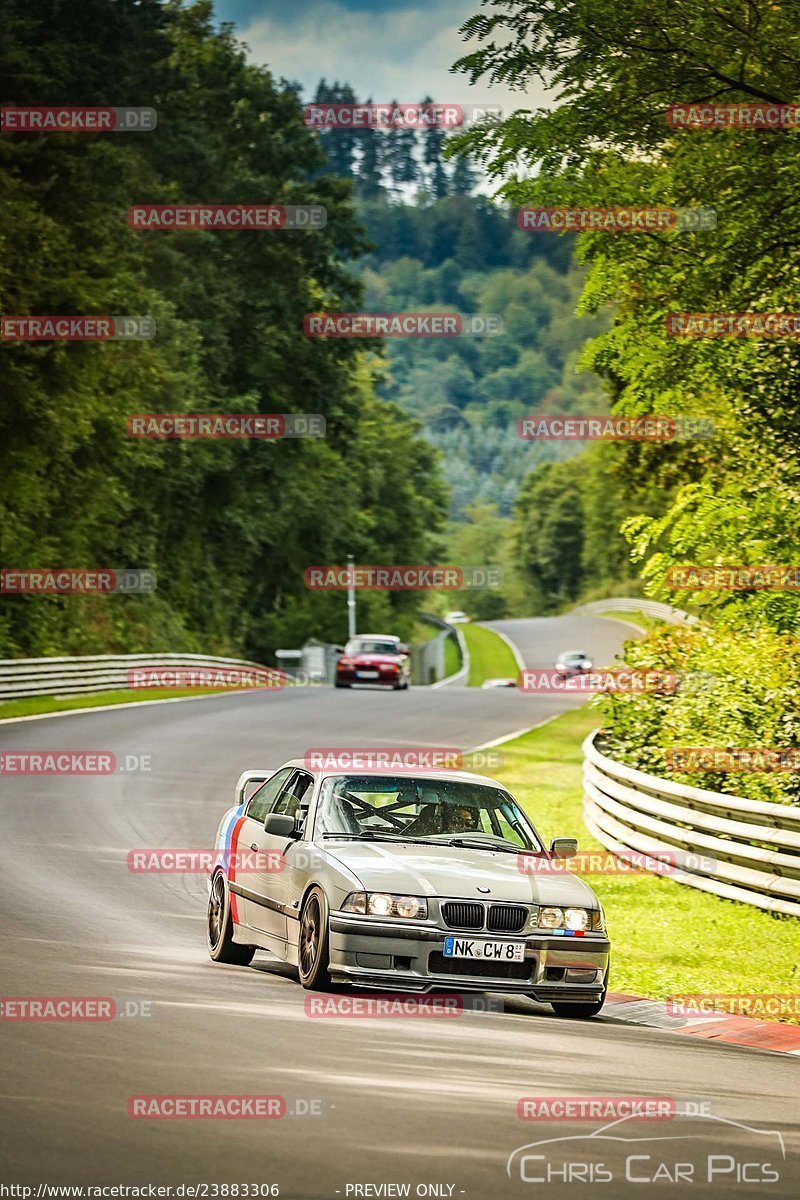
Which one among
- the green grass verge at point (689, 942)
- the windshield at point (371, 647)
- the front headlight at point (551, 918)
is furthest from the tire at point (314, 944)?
the windshield at point (371, 647)

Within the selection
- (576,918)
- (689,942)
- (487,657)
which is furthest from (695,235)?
(487,657)

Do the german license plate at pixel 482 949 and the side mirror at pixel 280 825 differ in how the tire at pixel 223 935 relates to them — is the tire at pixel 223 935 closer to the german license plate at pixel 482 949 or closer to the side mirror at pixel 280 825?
the side mirror at pixel 280 825

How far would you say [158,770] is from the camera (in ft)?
85.7

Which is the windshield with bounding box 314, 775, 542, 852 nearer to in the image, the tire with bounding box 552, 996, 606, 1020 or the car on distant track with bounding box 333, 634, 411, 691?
the tire with bounding box 552, 996, 606, 1020

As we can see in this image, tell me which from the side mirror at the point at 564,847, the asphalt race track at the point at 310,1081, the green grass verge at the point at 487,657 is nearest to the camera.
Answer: the asphalt race track at the point at 310,1081

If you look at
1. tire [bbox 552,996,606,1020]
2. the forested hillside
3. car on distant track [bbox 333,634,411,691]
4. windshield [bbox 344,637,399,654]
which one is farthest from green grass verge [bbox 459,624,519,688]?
tire [bbox 552,996,606,1020]

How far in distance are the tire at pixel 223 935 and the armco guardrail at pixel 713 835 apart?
4.54 meters

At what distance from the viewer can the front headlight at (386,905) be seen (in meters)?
9.44

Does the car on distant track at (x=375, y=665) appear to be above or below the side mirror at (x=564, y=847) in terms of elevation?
below

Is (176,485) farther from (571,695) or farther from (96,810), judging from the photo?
(96,810)

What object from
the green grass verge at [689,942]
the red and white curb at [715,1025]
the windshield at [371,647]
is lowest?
the windshield at [371,647]

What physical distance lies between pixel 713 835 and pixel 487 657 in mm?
91093

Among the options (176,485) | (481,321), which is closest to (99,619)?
(176,485)

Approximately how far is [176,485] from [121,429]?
1119 centimetres
